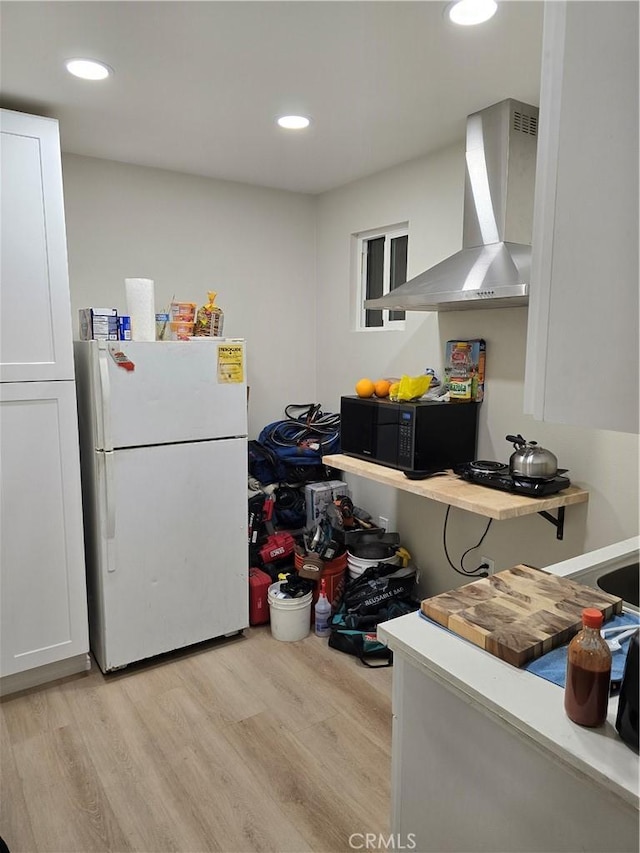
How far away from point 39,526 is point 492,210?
2403 mm

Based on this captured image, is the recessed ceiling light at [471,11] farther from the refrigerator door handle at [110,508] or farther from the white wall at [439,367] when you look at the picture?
the refrigerator door handle at [110,508]

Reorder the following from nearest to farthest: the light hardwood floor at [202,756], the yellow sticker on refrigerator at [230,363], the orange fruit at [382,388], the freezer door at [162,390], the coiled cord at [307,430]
→ the light hardwood floor at [202,756] → the freezer door at [162,390] → the yellow sticker on refrigerator at [230,363] → the orange fruit at [382,388] → the coiled cord at [307,430]

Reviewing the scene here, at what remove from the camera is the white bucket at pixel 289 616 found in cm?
286

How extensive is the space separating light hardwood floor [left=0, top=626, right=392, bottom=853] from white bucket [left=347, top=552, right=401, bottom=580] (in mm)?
442

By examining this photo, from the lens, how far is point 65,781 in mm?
1979

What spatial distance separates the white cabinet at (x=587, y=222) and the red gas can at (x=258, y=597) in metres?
2.45

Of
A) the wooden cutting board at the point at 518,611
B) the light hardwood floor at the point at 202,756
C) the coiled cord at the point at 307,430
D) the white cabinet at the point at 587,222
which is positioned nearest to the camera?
the white cabinet at the point at 587,222

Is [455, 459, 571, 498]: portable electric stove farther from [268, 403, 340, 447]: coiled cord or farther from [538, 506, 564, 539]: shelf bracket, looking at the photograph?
[268, 403, 340, 447]: coiled cord

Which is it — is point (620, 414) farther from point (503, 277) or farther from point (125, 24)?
point (125, 24)

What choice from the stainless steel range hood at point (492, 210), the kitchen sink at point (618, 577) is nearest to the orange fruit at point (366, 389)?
the stainless steel range hood at point (492, 210)

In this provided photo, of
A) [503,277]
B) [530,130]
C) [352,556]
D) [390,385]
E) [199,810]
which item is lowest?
[199,810]

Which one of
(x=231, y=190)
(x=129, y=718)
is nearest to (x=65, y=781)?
(x=129, y=718)

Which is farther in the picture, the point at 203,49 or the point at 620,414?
the point at 203,49

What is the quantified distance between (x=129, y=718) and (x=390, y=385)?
1.93 metres
